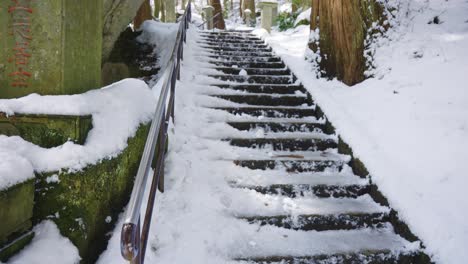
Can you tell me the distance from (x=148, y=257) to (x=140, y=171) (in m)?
0.82

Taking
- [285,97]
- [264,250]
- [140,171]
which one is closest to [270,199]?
[264,250]

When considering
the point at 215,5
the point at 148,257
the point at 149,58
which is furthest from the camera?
the point at 215,5

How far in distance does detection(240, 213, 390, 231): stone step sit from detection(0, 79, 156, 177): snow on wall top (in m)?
1.32

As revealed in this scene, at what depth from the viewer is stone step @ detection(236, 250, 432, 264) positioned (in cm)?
243

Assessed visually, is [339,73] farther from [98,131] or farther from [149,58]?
[149,58]

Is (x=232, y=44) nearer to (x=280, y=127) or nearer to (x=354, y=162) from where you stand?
(x=280, y=127)

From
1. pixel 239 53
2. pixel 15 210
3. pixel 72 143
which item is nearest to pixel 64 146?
pixel 72 143

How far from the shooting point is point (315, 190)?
10.7ft

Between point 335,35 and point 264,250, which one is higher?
point 335,35

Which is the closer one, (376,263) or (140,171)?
(140,171)

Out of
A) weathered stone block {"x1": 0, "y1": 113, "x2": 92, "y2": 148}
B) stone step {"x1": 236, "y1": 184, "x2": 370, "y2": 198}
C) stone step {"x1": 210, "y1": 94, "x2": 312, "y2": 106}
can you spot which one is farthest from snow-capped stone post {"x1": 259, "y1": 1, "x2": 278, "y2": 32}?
weathered stone block {"x1": 0, "y1": 113, "x2": 92, "y2": 148}

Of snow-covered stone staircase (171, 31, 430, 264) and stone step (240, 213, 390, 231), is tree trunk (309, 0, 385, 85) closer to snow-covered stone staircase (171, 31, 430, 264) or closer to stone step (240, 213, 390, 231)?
snow-covered stone staircase (171, 31, 430, 264)

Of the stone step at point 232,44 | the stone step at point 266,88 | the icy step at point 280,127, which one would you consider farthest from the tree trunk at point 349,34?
the stone step at point 232,44

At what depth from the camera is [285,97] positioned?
16.9 feet
